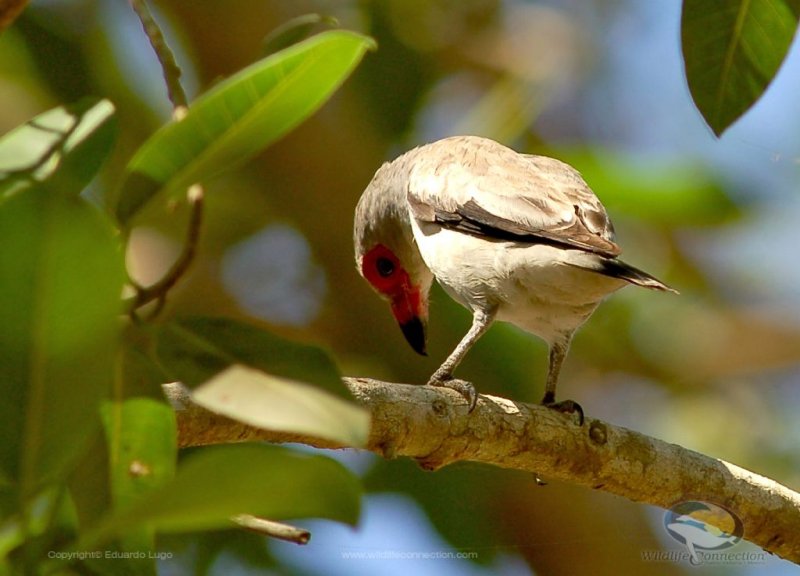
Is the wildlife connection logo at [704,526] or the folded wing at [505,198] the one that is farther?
the folded wing at [505,198]

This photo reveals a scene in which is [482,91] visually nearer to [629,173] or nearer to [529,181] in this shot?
[629,173]

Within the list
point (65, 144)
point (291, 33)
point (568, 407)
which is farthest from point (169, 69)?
point (568, 407)

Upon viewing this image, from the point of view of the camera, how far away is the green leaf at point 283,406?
4.63 ft

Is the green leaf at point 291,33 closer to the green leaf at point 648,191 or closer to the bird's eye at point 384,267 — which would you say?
the bird's eye at point 384,267

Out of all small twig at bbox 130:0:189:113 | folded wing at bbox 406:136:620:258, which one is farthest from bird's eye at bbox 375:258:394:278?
small twig at bbox 130:0:189:113

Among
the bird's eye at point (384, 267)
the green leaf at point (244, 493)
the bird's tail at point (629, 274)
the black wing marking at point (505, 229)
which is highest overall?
the black wing marking at point (505, 229)

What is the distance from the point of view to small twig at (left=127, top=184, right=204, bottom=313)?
6.14 ft

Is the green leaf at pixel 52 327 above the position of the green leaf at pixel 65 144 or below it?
below

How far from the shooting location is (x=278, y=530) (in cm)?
216

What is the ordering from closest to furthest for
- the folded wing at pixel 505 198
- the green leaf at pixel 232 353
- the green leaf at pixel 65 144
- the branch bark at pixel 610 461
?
the green leaf at pixel 232 353
the green leaf at pixel 65 144
the branch bark at pixel 610 461
the folded wing at pixel 505 198

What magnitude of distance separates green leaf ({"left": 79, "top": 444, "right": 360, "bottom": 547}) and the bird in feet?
6.64

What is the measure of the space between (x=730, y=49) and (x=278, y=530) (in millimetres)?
1785

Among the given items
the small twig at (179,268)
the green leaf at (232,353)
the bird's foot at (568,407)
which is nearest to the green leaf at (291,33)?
the small twig at (179,268)

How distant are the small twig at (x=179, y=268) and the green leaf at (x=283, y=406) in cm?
27
